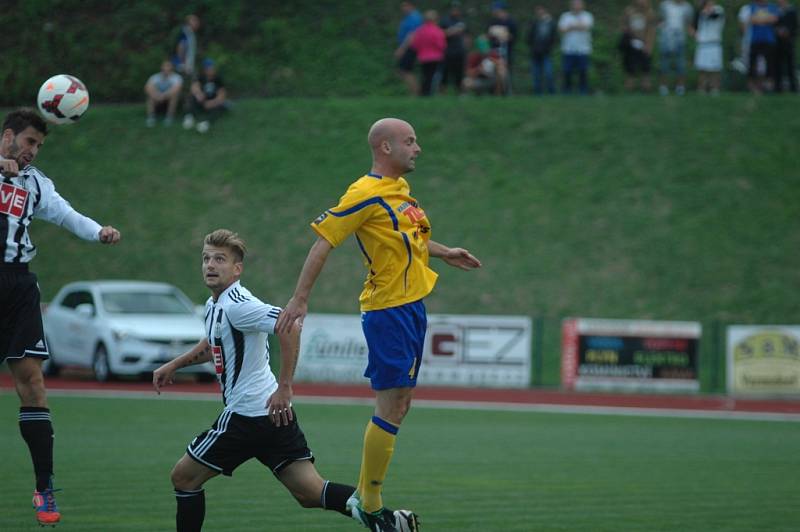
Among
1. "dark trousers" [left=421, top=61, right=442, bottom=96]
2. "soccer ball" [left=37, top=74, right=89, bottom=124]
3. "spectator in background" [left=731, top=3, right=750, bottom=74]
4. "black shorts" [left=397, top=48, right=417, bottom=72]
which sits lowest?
"soccer ball" [left=37, top=74, right=89, bottom=124]

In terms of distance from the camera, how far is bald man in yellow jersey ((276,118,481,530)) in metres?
7.31

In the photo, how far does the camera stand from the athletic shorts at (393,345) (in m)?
7.33

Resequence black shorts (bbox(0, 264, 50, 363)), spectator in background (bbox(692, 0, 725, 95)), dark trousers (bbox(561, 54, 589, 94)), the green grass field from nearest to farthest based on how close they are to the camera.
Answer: black shorts (bbox(0, 264, 50, 363)) < the green grass field < spectator in background (bbox(692, 0, 725, 95)) < dark trousers (bbox(561, 54, 589, 94))

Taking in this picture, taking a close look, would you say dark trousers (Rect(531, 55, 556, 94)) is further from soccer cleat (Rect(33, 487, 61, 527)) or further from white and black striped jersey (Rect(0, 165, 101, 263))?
soccer cleat (Rect(33, 487, 61, 527))

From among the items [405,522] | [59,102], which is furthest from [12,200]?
[405,522]

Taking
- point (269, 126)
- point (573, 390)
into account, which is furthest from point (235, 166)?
point (573, 390)

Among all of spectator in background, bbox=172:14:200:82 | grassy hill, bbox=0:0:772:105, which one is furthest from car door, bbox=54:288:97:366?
grassy hill, bbox=0:0:772:105

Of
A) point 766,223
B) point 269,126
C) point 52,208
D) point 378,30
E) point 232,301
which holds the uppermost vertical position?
point 378,30

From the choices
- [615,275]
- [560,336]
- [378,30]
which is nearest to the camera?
[560,336]

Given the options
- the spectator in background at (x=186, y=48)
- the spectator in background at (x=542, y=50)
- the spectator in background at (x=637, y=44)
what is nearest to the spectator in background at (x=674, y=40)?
the spectator in background at (x=637, y=44)

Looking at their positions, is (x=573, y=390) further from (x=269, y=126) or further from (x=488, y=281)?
(x=269, y=126)

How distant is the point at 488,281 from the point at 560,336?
3.51 meters

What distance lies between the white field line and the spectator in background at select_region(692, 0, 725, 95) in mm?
12619

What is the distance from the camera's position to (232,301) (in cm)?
687
